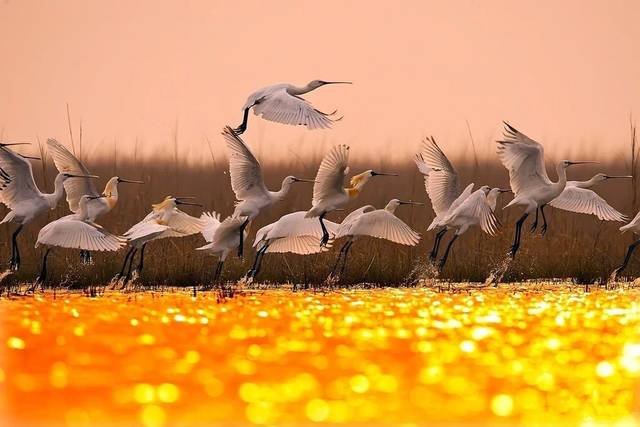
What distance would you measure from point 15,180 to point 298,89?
9.78 ft

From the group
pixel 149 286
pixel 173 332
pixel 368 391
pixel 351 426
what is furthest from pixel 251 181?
pixel 351 426

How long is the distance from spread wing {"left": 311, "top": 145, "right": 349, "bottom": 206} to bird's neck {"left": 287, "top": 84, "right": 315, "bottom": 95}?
3.71 ft

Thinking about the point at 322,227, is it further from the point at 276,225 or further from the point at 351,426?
the point at 351,426

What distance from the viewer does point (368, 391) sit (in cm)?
698

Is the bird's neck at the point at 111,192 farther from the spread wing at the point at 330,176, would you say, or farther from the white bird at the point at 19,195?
the spread wing at the point at 330,176

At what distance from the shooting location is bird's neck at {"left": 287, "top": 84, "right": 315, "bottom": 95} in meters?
12.8

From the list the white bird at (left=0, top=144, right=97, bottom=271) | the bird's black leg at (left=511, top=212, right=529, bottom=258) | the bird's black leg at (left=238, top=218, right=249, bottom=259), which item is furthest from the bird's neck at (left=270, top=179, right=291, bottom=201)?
the bird's black leg at (left=511, top=212, right=529, bottom=258)

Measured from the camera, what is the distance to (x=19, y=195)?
518 inches

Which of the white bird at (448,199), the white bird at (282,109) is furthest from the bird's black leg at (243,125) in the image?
the white bird at (448,199)

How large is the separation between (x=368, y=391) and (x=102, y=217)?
8488 mm

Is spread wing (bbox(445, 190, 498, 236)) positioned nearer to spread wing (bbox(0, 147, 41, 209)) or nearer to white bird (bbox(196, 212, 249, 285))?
white bird (bbox(196, 212, 249, 285))

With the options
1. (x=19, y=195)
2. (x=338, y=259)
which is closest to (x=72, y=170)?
(x=19, y=195)

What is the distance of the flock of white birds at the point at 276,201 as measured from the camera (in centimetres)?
1191

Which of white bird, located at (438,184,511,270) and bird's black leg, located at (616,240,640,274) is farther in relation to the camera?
bird's black leg, located at (616,240,640,274)
